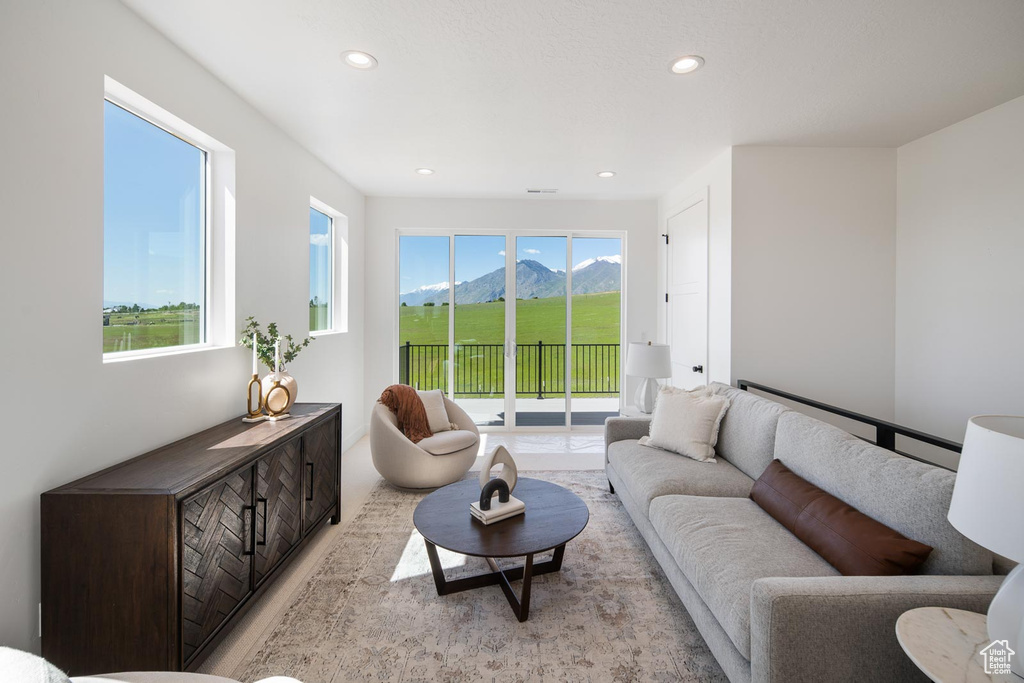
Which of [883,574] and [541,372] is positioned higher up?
[541,372]

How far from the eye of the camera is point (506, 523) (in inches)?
89.9

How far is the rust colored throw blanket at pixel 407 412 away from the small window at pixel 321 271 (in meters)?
0.97

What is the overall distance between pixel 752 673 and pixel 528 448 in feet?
11.5

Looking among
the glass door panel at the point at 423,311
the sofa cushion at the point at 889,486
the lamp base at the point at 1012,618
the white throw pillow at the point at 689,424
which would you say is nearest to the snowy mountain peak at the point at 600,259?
the glass door panel at the point at 423,311

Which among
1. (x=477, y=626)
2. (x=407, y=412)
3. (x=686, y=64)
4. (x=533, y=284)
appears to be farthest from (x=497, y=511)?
(x=533, y=284)

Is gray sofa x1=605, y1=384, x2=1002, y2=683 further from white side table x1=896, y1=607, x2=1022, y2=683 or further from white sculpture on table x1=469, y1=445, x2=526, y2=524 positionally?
white sculpture on table x1=469, y1=445, x2=526, y2=524

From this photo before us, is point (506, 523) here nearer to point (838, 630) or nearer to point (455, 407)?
point (838, 630)

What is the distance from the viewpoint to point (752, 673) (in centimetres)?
140

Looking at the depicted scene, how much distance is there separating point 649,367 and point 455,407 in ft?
5.66

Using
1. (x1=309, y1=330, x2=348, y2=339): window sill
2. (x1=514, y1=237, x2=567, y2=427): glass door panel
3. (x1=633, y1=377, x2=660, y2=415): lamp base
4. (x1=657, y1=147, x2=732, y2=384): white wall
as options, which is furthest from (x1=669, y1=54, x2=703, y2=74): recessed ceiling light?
(x1=309, y1=330, x2=348, y2=339): window sill

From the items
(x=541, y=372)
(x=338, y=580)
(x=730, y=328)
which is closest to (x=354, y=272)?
(x=541, y=372)

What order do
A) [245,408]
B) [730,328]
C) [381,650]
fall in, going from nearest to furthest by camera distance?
[381,650] → [245,408] → [730,328]

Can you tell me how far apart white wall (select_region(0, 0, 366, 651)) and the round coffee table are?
131 cm

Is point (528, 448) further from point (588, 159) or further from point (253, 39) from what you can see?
point (253, 39)
